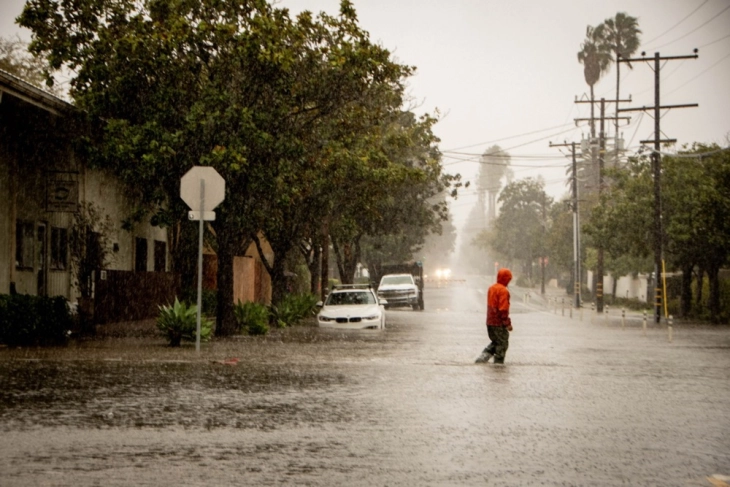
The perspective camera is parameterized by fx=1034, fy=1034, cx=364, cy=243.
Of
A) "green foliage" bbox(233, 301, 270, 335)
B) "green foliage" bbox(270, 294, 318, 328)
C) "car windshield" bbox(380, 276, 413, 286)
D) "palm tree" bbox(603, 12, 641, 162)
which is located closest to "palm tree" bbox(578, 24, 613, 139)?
"palm tree" bbox(603, 12, 641, 162)

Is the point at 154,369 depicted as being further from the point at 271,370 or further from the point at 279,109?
the point at 279,109

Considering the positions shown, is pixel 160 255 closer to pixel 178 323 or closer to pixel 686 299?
pixel 178 323

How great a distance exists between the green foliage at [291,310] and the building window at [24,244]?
8461 millimetres

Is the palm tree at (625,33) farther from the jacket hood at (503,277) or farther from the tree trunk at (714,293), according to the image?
the jacket hood at (503,277)

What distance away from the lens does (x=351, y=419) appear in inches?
418

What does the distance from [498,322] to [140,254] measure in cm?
1977

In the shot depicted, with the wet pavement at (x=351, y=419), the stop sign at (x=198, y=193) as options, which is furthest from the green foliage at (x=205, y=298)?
the stop sign at (x=198, y=193)

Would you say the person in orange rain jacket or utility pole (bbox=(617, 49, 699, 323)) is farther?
utility pole (bbox=(617, 49, 699, 323))

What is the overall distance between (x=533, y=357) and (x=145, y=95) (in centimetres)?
1038

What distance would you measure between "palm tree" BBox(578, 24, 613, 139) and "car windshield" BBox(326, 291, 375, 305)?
6016cm

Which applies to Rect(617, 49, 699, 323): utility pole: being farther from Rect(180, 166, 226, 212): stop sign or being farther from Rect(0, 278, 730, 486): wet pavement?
Rect(180, 166, 226, 212): stop sign

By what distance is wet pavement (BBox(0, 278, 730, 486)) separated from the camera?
25.9 feet

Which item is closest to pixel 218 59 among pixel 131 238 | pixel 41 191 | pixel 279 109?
pixel 279 109

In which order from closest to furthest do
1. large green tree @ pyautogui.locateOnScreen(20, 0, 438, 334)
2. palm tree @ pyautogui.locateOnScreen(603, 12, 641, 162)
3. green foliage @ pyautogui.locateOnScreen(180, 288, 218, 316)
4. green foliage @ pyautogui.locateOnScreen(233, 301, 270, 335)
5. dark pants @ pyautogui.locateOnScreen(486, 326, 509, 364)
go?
1. dark pants @ pyautogui.locateOnScreen(486, 326, 509, 364)
2. large green tree @ pyautogui.locateOnScreen(20, 0, 438, 334)
3. green foliage @ pyautogui.locateOnScreen(233, 301, 270, 335)
4. green foliage @ pyautogui.locateOnScreen(180, 288, 218, 316)
5. palm tree @ pyautogui.locateOnScreen(603, 12, 641, 162)
